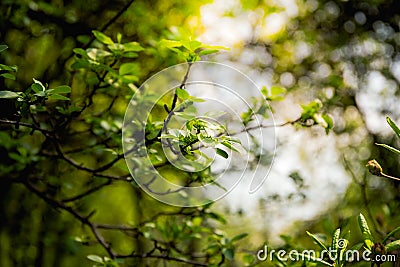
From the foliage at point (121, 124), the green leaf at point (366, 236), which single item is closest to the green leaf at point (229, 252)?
the foliage at point (121, 124)

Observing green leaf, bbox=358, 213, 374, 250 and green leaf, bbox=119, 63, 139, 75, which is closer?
green leaf, bbox=358, 213, 374, 250

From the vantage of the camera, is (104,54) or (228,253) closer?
(104,54)

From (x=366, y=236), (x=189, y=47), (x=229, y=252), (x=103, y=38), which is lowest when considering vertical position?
(x=366, y=236)

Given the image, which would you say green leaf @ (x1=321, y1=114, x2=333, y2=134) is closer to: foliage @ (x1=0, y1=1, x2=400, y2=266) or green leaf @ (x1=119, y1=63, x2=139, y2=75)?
foliage @ (x1=0, y1=1, x2=400, y2=266)

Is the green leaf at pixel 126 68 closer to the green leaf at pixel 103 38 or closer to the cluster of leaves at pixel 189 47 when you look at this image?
the green leaf at pixel 103 38

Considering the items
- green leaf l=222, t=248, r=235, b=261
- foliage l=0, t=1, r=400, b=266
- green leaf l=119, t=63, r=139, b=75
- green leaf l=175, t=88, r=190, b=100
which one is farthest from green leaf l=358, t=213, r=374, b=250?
green leaf l=119, t=63, r=139, b=75

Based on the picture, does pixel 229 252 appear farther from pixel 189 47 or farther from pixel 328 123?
pixel 189 47

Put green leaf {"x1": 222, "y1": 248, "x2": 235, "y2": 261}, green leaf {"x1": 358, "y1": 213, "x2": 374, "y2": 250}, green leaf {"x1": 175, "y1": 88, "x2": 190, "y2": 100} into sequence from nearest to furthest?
green leaf {"x1": 358, "y1": 213, "x2": 374, "y2": 250}
green leaf {"x1": 175, "y1": 88, "x2": 190, "y2": 100}
green leaf {"x1": 222, "y1": 248, "x2": 235, "y2": 261}

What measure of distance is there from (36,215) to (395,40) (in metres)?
1.80

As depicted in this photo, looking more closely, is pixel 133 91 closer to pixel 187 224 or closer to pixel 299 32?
pixel 187 224

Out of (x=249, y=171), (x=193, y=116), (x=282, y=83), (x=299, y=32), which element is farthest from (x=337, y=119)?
(x=193, y=116)

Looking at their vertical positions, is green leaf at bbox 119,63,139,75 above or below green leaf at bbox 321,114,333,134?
above

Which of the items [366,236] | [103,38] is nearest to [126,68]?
[103,38]

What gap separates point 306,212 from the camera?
7.88 feet
